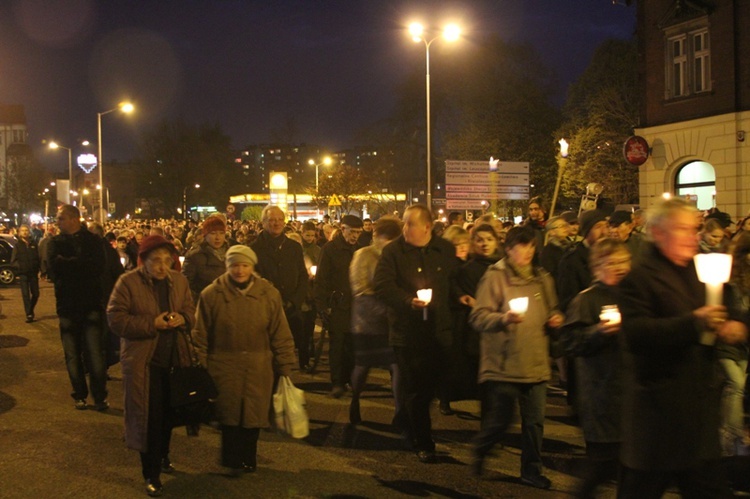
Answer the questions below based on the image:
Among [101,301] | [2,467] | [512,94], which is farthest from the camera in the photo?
[512,94]

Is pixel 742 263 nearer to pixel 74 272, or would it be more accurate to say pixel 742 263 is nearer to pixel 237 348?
pixel 237 348

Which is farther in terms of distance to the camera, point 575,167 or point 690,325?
point 575,167

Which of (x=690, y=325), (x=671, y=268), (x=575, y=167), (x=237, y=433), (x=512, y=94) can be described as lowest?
(x=237, y=433)

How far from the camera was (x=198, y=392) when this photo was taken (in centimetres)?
584

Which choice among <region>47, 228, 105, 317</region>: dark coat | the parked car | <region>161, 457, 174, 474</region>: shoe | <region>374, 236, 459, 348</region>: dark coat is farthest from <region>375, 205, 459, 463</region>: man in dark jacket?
the parked car

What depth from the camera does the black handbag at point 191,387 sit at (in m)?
5.82

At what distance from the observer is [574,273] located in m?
7.45

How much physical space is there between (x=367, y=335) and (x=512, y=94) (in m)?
43.1

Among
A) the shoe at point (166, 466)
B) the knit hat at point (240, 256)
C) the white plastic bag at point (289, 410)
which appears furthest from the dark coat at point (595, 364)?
the shoe at point (166, 466)

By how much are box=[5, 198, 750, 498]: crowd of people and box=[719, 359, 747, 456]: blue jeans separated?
12 mm

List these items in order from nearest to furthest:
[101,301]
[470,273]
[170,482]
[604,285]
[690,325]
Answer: [690,325]
[604,285]
[170,482]
[470,273]
[101,301]

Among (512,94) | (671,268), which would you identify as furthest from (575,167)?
(671,268)

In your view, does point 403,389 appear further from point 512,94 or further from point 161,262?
point 512,94

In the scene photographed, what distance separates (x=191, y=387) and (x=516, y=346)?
239 cm
